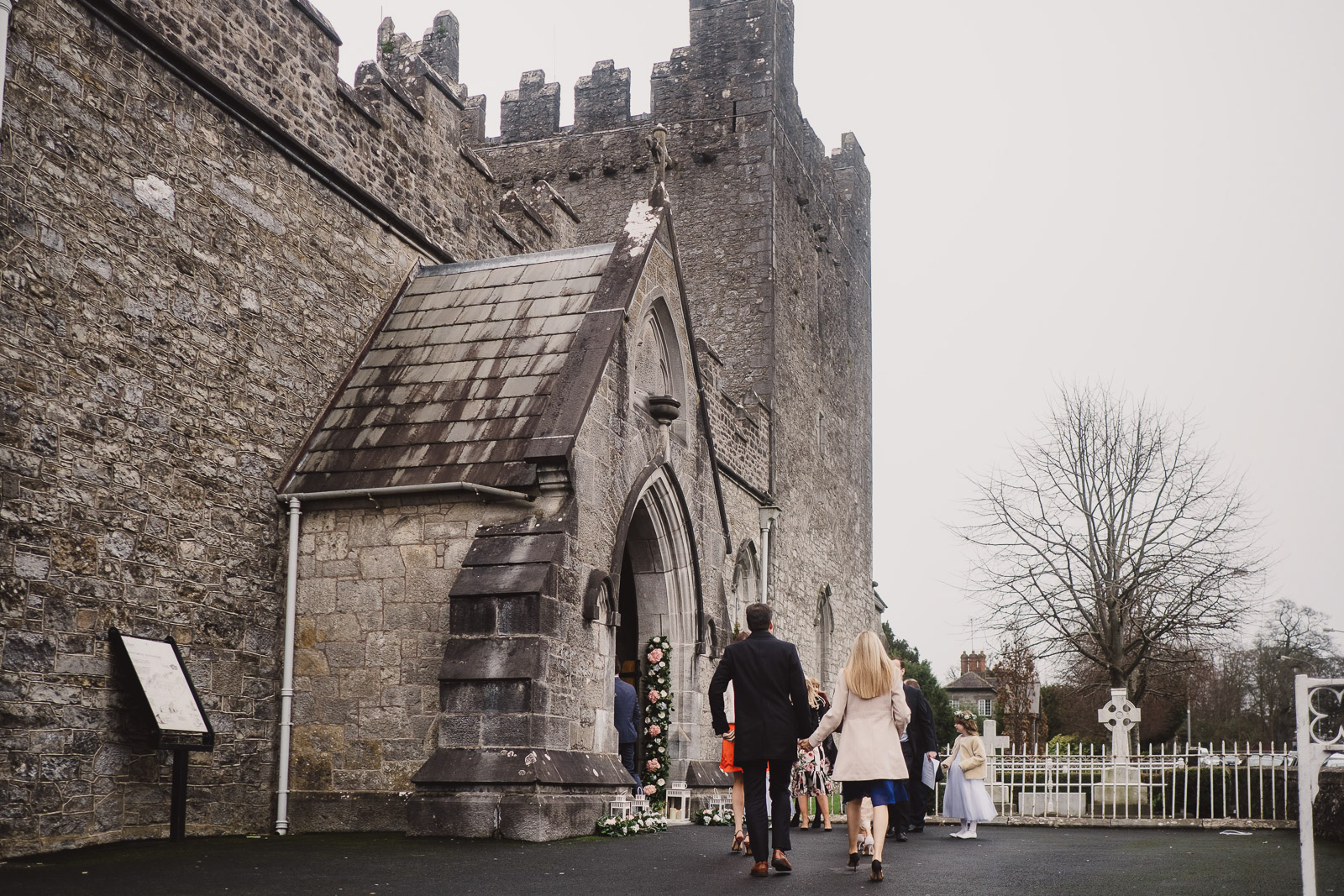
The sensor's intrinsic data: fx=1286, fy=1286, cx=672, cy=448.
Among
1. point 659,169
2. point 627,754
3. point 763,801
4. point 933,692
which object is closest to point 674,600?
point 627,754

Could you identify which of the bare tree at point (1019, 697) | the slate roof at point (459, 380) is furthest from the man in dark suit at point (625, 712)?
the bare tree at point (1019, 697)

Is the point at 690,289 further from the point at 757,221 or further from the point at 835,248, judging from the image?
the point at 835,248

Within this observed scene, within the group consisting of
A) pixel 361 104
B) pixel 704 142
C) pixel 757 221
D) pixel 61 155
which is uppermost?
pixel 704 142

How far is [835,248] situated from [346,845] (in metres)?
22.0

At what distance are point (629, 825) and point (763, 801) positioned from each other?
279 centimetres

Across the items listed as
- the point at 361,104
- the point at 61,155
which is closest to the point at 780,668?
the point at 61,155

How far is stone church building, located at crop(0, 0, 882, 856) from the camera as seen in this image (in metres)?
8.62

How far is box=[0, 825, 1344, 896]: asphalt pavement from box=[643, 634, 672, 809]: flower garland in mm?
2239

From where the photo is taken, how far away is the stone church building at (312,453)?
8.62 metres

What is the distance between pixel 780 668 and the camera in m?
8.20

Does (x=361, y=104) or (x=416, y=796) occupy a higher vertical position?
(x=361, y=104)

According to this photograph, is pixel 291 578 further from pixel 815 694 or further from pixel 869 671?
pixel 815 694

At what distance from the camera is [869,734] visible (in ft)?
27.7

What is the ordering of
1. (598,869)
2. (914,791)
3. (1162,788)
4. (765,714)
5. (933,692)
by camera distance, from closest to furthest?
(598,869) < (765,714) < (914,791) < (1162,788) < (933,692)
